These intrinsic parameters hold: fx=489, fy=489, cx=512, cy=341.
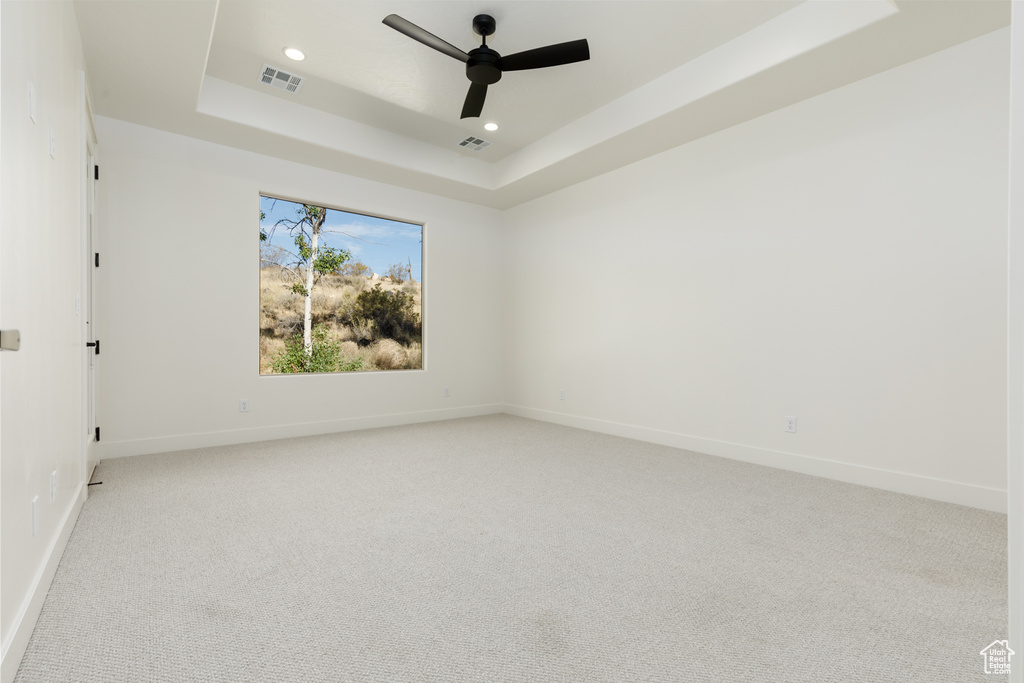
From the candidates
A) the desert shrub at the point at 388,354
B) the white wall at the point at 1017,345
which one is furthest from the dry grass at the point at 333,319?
the white wall at the point at 1017,345

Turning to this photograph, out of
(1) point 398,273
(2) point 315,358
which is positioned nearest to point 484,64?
(1) point 398,273

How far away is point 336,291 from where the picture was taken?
515 cm

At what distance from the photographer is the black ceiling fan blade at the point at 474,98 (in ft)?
11.0

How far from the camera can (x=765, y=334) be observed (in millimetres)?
3738

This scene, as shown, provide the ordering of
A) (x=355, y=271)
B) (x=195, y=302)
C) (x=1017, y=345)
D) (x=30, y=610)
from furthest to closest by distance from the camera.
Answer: (x=355, y=271) < (x=195, y=302) < (x=30, y=610) < (x=1017, y=345)

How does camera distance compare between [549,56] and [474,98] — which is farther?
[474,98]

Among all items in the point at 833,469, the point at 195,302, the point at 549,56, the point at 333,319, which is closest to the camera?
the point at 549,56

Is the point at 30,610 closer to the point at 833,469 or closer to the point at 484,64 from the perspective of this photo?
the point at 484,64

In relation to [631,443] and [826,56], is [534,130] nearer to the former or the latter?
[826,56]

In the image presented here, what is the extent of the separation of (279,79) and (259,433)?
3.00 metres

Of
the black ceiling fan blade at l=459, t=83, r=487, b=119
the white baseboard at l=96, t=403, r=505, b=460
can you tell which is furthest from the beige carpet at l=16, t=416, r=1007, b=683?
the black ceiling fan blade at l=459, t=83, r=487, b=119

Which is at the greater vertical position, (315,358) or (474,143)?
(474,143)

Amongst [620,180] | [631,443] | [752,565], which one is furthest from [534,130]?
[752,565]

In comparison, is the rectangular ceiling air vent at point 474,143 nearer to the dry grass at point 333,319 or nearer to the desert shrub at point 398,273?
the desert shrub at point 398,273
